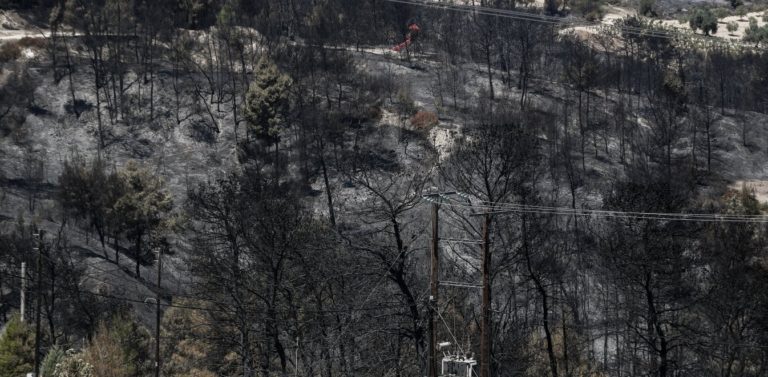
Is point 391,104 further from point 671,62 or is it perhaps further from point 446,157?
point 671,62

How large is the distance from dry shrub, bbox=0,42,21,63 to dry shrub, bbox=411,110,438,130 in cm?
2960

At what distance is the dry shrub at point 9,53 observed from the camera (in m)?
100

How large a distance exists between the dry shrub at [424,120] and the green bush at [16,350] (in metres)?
46.2

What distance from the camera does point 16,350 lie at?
178 feet

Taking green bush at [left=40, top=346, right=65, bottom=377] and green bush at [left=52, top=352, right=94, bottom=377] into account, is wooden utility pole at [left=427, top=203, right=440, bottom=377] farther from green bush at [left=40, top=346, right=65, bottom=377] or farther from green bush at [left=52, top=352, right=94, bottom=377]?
green bush at [left=40, top=346, right=65, bottom=377]

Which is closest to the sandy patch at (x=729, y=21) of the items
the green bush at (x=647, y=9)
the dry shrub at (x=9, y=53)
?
the green bush at (x=647, y=9)

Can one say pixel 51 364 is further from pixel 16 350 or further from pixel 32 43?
pixel 32 43

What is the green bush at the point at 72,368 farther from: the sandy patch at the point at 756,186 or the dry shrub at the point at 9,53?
the sandy patch at the point at 756,186

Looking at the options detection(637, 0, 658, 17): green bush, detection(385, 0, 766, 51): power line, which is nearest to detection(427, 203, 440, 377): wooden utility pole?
detection(385, 0, 766, 51): power line

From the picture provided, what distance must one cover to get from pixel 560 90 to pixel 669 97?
8.60 meters

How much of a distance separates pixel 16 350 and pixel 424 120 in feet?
157

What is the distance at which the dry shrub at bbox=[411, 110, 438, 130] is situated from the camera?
9672cm

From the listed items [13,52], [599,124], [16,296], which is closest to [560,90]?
[599,124]

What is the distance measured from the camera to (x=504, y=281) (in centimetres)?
6569
